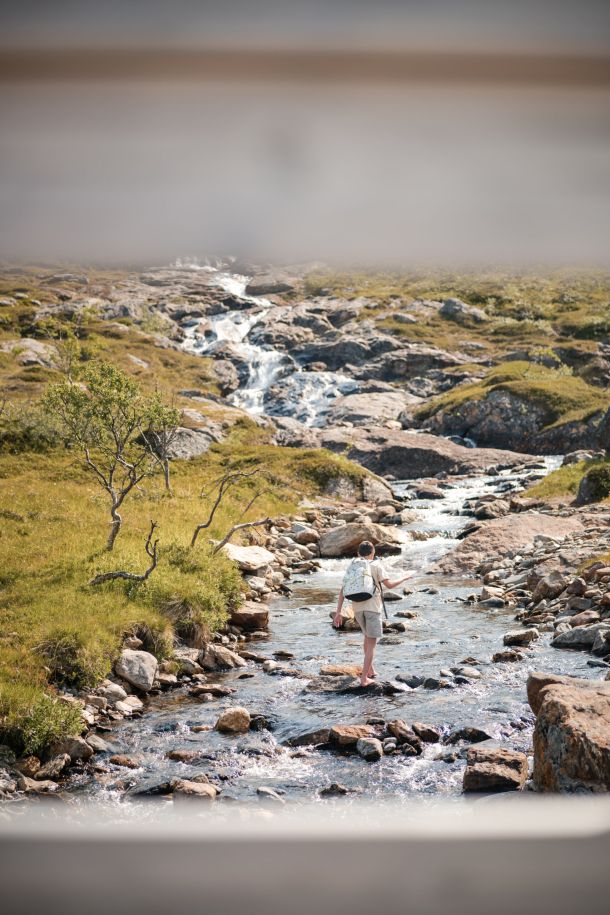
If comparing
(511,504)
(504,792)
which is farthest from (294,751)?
(511,504)

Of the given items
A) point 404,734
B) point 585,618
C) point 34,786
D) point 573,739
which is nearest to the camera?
point 573,739

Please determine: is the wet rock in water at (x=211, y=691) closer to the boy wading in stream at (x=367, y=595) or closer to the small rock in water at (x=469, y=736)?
the boy wading in stream at (x=367, y=595)

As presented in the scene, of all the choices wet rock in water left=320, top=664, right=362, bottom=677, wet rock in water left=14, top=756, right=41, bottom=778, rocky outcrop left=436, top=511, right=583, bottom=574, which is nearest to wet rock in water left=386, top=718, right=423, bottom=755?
wet rock in water left=320, top=664, right=362, bottom=677

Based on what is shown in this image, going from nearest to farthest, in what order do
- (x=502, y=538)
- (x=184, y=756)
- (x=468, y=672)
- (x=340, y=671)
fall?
1. (x=184, y=756)
2. (x=468, y=672)
3. (x=340, y=671)
4. (x=502, y=538)

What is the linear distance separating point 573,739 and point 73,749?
5658 millimetres

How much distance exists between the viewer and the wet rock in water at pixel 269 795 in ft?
21.7

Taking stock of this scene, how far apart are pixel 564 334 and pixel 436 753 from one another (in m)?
87.2

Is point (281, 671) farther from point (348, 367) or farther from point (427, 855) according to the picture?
point (348, 367)

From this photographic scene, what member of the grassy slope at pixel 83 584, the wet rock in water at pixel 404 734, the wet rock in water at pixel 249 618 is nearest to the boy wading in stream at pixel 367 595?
the wet rock in water at pixel 404 734

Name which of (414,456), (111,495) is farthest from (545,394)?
(111,495)

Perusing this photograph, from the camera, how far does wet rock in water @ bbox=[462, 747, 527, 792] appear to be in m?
6.50

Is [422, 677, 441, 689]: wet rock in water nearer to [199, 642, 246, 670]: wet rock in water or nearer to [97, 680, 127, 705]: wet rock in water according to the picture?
[199, 642, 246, 670]: wet rock in water

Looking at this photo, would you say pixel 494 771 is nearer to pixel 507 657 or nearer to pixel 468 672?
pixel 468 672

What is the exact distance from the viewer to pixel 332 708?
31.0ft
